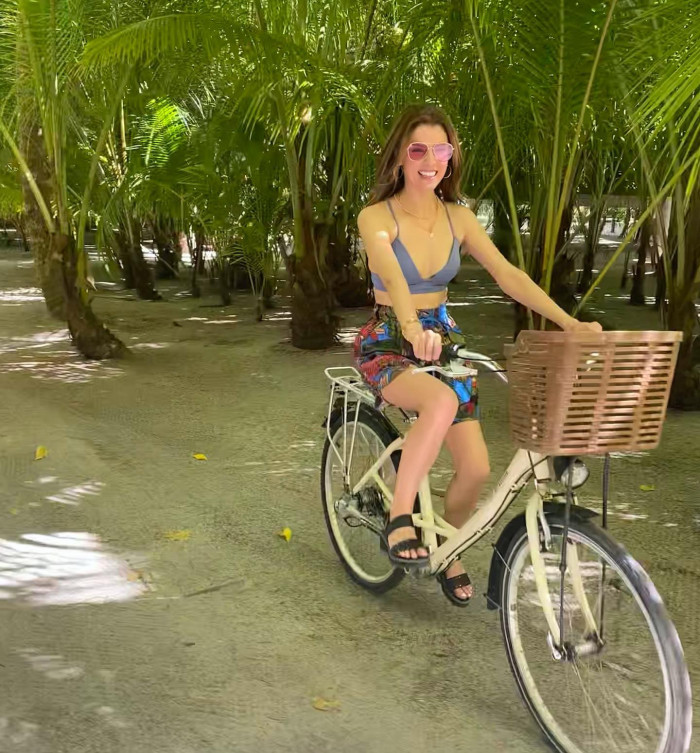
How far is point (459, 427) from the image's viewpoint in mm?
2514

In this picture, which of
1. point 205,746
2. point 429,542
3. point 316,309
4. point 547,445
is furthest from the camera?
point 316,309

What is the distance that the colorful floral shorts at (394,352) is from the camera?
248 cm

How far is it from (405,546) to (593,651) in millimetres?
593

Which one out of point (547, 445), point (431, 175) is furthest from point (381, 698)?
point (431, 175)

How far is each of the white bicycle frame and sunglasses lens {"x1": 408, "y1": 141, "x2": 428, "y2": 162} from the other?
0.60m

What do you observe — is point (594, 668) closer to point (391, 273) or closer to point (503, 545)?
point (503, 545)

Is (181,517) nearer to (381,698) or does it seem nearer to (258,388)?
(381,698)

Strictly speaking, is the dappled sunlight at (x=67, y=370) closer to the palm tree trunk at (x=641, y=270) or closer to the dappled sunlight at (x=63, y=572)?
the dappled sunlight at (x=63, y=572)

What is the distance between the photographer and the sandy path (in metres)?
2.30

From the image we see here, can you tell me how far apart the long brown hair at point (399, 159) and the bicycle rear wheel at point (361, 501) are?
77 centimetres

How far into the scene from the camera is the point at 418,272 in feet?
8.27

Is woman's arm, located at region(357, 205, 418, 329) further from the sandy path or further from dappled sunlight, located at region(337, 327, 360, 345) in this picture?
dappled sunlight, located at region(337, 327, 360, 345)

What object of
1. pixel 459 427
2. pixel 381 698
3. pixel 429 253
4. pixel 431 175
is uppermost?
pixel 431 175

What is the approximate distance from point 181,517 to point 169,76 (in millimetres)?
4479
